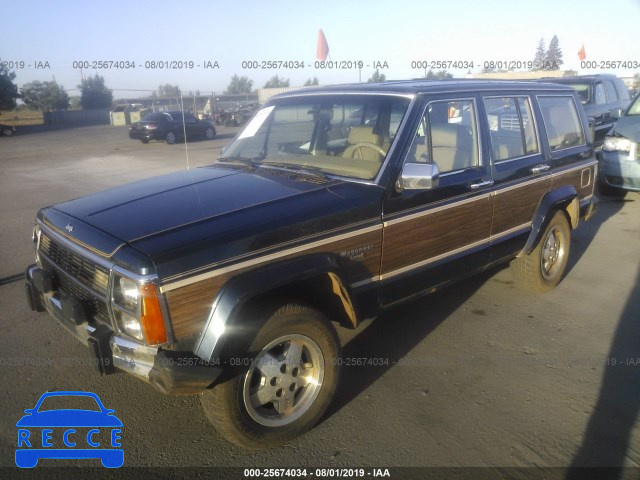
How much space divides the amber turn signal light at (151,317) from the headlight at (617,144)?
333 inches

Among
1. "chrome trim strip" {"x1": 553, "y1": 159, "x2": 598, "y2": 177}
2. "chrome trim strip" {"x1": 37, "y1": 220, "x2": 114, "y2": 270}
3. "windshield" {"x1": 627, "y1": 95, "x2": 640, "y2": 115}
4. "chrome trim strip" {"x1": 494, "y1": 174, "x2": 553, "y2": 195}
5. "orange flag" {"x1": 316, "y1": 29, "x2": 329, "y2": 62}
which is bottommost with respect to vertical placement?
"chrome trim strip" {"x1": 37, "y1": 220, "x2": 114, "y2": 270}

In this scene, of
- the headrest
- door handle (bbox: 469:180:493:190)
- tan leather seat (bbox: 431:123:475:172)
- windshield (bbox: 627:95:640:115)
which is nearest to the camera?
the headrest

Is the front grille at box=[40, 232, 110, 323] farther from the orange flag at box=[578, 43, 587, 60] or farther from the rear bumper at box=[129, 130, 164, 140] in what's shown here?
the rear bumper at box=[129, 130, 164, 140]

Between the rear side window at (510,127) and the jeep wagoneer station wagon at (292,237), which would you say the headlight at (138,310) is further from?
the rear side window at (510,127)

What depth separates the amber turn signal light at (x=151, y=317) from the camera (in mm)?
2369

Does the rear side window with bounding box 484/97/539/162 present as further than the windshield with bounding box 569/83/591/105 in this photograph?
No

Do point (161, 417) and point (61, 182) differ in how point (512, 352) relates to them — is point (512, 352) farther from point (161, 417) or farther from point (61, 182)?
point (61, 182)

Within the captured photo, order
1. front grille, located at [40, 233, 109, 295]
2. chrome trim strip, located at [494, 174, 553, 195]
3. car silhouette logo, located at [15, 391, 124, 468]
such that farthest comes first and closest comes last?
1. chrome trim strip, located at [494, 174, 553, 195]
2. car silhouette logo, located at [15, 391, 124, 468]
3. front grille, located at [40, 233, 109, 295]

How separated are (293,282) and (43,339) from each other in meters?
2.55

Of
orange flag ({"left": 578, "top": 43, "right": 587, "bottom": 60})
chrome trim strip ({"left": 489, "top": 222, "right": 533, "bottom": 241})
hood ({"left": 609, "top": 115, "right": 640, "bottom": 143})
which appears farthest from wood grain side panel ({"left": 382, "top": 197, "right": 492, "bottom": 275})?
orange flag ({"left": 578, "top": 43, "right": 587, "bottom": 60})

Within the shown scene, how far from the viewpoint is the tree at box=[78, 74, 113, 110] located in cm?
6056

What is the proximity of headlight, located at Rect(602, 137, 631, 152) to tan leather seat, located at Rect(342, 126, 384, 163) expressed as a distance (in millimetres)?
6554

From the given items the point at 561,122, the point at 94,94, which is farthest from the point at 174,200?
the point at 94,94

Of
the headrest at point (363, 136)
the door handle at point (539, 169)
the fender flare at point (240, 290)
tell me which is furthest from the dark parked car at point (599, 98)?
the fender flare at point (240, 290)
